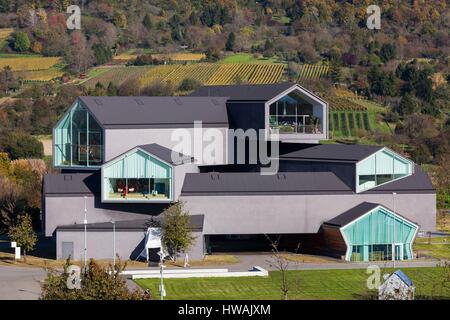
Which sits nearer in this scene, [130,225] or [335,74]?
[130,225]

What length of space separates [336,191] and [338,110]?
6168 cm

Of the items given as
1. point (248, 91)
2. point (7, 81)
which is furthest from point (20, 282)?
point (7, 81)

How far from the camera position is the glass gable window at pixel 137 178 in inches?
1957

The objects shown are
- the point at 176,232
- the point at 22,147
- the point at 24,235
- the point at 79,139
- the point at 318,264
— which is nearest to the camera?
the point at 176,232

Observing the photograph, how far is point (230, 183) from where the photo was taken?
50875 millimetres

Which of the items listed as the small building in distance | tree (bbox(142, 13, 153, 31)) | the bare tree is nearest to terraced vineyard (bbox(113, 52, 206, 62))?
tree (bbox(142, 13, 153, 31))

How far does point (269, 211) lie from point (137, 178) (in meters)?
5.49

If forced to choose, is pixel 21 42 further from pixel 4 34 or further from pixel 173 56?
pixel 173 56

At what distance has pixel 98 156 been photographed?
2094 inches

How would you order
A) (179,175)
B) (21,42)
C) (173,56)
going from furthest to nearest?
1. (21,42)
2. (173,56)
3. (179,175)

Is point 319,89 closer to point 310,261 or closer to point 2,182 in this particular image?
point 2,182

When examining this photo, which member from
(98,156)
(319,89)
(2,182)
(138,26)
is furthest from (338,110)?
(138,26)

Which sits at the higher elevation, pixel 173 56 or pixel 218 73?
pixel 173 56

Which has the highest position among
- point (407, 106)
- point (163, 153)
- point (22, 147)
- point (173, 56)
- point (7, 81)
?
point (173, 56)
